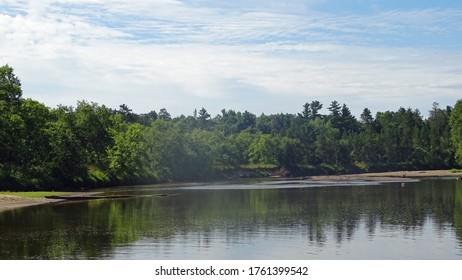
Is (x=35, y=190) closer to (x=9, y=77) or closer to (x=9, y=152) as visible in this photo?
(x=9, y=152)

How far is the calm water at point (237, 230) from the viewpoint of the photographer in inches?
1864

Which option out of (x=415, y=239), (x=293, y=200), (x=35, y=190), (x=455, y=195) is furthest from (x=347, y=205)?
(x=35, y=190)

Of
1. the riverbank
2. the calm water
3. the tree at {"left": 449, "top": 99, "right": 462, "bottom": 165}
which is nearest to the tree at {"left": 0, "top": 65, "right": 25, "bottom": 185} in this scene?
the riverbank

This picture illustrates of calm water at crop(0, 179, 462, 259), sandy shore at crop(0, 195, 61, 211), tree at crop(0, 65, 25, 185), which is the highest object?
tree at crop(0, 65, 25, 185)

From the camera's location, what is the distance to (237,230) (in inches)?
Result: 2356

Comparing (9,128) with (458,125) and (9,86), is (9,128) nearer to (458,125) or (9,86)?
(9,86)

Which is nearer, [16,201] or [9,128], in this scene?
[16,201]

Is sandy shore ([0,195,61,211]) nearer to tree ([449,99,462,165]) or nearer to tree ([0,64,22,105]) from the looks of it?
tree ([0,64,22,105])

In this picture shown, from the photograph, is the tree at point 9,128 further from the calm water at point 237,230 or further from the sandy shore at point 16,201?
the calm water at point 237,230

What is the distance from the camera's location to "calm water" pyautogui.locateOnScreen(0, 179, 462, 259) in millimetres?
47344

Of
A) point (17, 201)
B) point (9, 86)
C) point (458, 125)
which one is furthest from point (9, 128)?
point (458, 125)

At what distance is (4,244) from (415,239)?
113ft

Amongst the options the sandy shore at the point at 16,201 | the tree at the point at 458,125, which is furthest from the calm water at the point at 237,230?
the tree at the point at 458,125

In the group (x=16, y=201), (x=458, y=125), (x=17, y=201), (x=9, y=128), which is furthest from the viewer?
(x=458, y=125)
